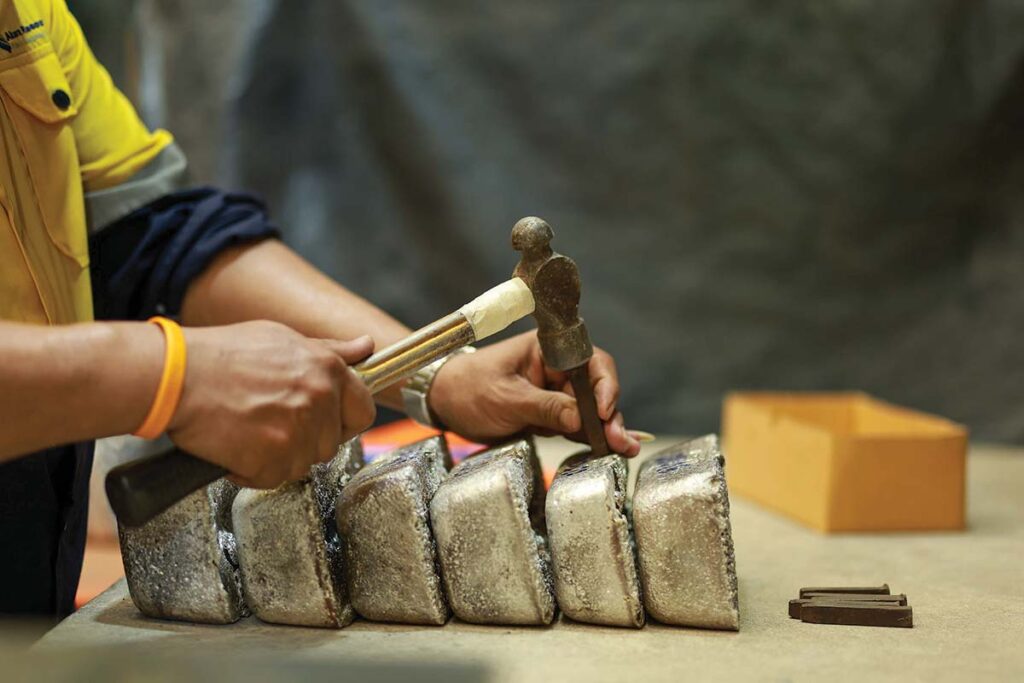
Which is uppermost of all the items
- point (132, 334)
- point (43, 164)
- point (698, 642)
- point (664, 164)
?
point (664, 164)

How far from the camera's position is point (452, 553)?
138cm

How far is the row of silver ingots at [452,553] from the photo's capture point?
1339mm

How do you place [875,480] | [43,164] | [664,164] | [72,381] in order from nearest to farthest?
[72,381]
[43,164]
[875,480]
[664,164]

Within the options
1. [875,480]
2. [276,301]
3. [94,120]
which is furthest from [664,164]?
[94,120]

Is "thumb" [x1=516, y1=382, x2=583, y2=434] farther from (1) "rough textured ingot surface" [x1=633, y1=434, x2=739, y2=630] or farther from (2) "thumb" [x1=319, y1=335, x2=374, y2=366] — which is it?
(2) "thumb" [x1=319, y1=335, x2=374, y2=366]

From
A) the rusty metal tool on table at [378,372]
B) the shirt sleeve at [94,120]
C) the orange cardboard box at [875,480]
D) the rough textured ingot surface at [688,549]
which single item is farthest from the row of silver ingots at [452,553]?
the orange cardboard box at [875,480]

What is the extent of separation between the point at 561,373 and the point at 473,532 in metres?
0.41

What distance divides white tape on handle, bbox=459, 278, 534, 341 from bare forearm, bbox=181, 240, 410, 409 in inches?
12.4

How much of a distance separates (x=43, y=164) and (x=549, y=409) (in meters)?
0.81

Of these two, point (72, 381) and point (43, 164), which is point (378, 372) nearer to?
point (72, 381)

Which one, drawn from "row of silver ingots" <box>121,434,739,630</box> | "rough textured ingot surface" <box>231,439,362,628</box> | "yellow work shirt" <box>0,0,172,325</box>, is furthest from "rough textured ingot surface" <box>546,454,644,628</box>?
"yellow work shirt" <box>0,0,172,325</box>

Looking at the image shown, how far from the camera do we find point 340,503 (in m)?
1.40

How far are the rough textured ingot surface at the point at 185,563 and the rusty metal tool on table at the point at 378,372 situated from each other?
5.6 inches

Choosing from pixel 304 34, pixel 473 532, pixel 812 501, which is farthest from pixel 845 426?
pixel 304 34
